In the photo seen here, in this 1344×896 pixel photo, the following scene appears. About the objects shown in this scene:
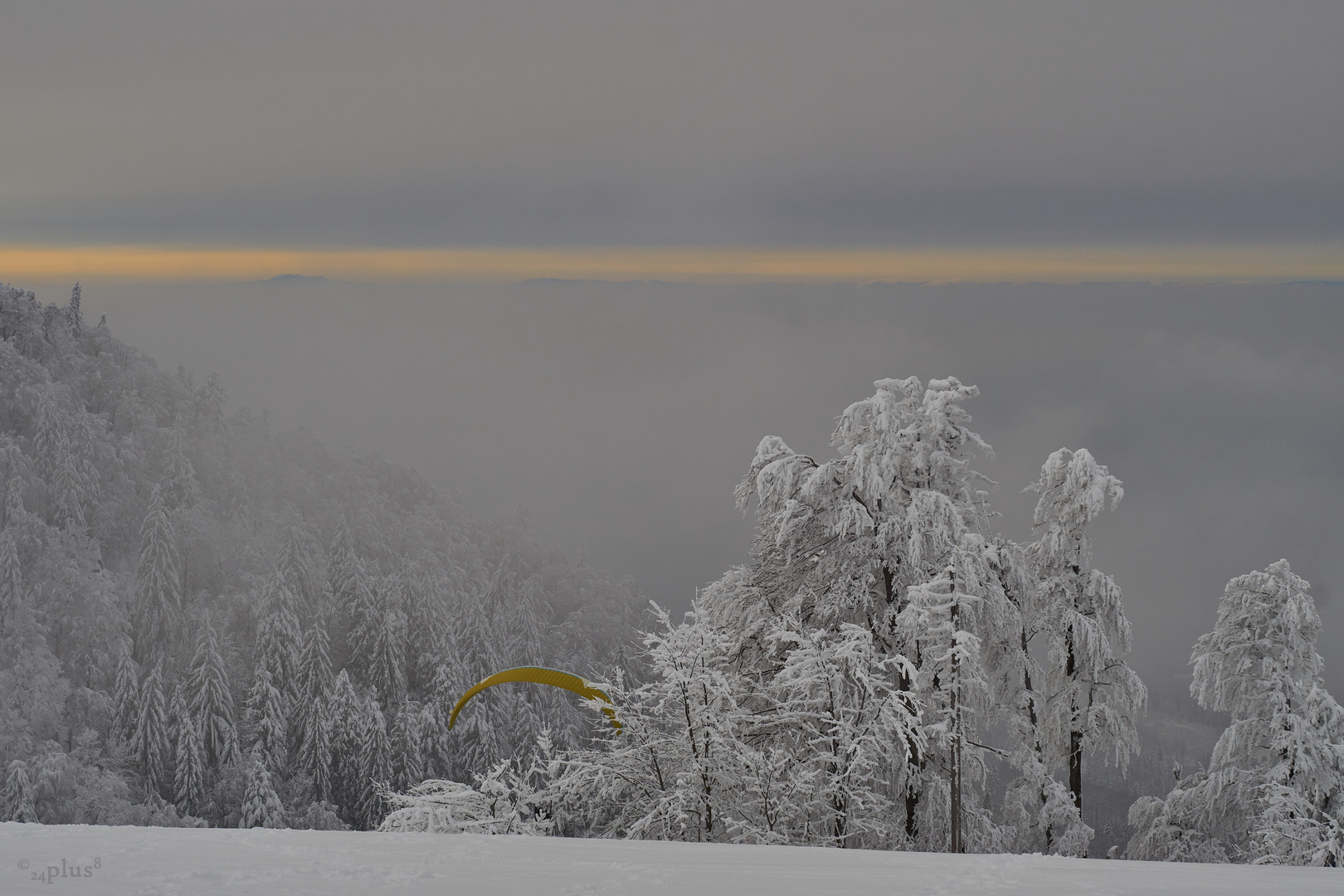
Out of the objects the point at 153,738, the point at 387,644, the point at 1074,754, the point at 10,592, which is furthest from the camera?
the point at 387,644

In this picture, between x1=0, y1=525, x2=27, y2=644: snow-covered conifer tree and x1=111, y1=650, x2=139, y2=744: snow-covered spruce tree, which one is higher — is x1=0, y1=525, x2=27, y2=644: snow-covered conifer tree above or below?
above

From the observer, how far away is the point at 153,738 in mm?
60062

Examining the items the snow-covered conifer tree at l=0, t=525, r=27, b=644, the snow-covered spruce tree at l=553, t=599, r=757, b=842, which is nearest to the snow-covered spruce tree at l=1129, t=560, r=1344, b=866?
the snow-covered spruce tree at l=553, t=599, r=757, b=842

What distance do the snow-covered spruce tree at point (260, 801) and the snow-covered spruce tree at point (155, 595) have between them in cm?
1675

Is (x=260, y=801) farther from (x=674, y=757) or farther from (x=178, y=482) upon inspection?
(x=674, y=757)

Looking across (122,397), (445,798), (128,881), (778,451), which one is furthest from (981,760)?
(122,397)

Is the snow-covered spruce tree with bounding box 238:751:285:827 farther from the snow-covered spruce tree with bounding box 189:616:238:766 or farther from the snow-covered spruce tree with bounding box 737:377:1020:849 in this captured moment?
the snow-covered spruce tree with bounding box 737:377:1020:849

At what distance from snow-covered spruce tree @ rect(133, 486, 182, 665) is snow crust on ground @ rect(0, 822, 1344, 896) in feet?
230

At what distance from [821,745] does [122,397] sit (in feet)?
318

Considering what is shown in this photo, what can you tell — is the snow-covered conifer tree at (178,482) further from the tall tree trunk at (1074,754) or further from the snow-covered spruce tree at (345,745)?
the tall tree trunk at (1074,754)

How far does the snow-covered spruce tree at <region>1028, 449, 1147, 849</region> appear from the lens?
19.0 meters

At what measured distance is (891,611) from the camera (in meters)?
17.6

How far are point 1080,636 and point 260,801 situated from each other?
51.8 metres

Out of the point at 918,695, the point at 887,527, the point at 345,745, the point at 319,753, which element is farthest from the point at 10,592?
the point at 918,695
